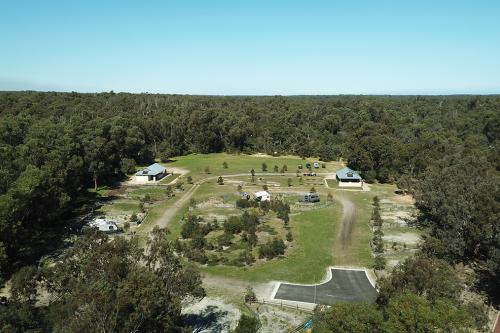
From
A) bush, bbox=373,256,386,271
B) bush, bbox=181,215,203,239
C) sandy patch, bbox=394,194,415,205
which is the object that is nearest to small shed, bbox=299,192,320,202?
sandy patch, bbox=394,194,415,205

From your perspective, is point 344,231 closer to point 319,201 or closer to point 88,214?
point 319,201

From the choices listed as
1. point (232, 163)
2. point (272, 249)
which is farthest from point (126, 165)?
point (272, 249)

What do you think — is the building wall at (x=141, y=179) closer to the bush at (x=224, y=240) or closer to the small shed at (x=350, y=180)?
the bush at (x=224, y=240)

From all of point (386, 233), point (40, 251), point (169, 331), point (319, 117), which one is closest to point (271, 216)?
point (386, 233)

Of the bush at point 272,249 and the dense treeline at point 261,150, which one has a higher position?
the dense treeline at point 261,150

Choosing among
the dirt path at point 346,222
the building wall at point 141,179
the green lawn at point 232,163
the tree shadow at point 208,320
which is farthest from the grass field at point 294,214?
the tree shadow at point 208,320

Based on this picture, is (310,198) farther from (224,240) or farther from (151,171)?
(151,171)

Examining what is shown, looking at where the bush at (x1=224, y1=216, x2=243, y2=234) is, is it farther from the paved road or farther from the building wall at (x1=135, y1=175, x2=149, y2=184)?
the building wall at (x1=135, y1=175, x2=149, y2=184)
